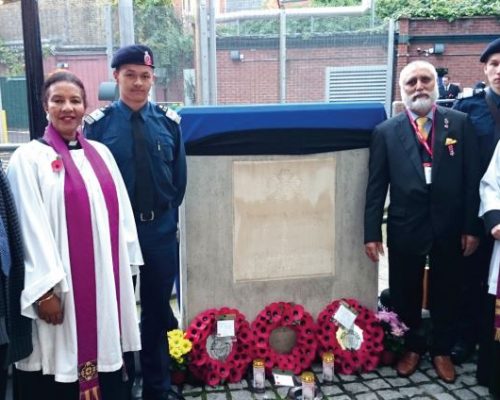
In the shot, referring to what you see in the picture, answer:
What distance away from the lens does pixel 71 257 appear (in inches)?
99.2

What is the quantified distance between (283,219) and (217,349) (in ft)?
3.20

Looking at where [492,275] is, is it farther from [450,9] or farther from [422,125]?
[450,9]

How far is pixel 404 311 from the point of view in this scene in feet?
12.4

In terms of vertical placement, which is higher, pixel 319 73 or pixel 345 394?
pixel 319 73

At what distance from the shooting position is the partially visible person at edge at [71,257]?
7.91 feet

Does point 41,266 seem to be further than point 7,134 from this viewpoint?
No

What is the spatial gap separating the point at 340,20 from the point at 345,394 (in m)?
12.0

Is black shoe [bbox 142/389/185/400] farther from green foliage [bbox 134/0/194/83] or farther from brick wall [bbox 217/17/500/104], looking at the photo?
brick wall [bbox 217/17/500/104]

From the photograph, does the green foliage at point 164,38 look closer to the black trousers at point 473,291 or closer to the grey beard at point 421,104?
the grey beard at point 421,104

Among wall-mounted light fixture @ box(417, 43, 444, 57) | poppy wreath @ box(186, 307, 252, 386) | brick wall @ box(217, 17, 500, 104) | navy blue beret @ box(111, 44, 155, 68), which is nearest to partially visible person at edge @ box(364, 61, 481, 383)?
poppy wreath @ box(186, 307, 252, 386)

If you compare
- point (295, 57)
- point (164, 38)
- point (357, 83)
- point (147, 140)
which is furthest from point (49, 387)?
point (357, 83)

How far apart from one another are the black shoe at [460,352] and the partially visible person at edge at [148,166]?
6.77ft

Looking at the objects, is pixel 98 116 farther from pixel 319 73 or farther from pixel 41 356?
pixel 319 73

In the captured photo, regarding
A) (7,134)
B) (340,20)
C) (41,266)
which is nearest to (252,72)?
(340,20)
